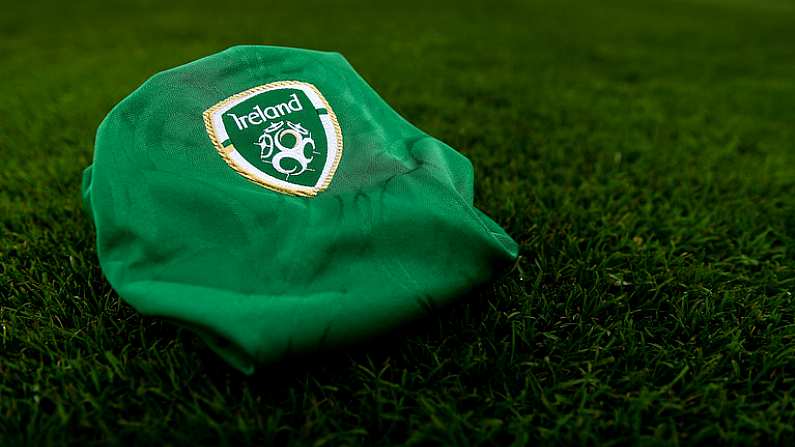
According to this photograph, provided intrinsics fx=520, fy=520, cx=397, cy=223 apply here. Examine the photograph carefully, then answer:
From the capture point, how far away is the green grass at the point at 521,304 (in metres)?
1.15

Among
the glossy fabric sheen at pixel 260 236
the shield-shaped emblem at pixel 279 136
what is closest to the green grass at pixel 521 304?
the glossy fabric sheen at pixel 260 236

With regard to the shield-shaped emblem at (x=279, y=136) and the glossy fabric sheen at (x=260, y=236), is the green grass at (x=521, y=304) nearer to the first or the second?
the glossy fabric sheen at (x=260, y=236)

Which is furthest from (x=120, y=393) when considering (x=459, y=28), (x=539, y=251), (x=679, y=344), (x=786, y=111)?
(x=459, y=28)

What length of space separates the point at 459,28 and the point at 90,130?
369cm

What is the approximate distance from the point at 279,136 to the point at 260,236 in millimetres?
333

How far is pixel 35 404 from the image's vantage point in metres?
1.15

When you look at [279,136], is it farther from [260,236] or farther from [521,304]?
[521,304]

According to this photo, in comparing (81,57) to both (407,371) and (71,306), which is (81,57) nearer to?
(71,306)

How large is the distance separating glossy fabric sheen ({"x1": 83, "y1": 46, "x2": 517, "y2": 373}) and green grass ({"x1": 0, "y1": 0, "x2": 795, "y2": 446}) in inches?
5.3

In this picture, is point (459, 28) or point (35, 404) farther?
point (459, 28)

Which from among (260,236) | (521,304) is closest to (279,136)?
→ (260,236)

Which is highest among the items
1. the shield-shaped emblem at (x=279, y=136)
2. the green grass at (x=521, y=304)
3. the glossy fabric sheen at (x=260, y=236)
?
the shield-shaped emblem at (x=279, y=136)

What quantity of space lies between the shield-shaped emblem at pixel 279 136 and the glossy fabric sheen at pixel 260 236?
0.03 m

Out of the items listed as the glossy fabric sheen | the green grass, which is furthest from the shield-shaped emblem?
the green grass
